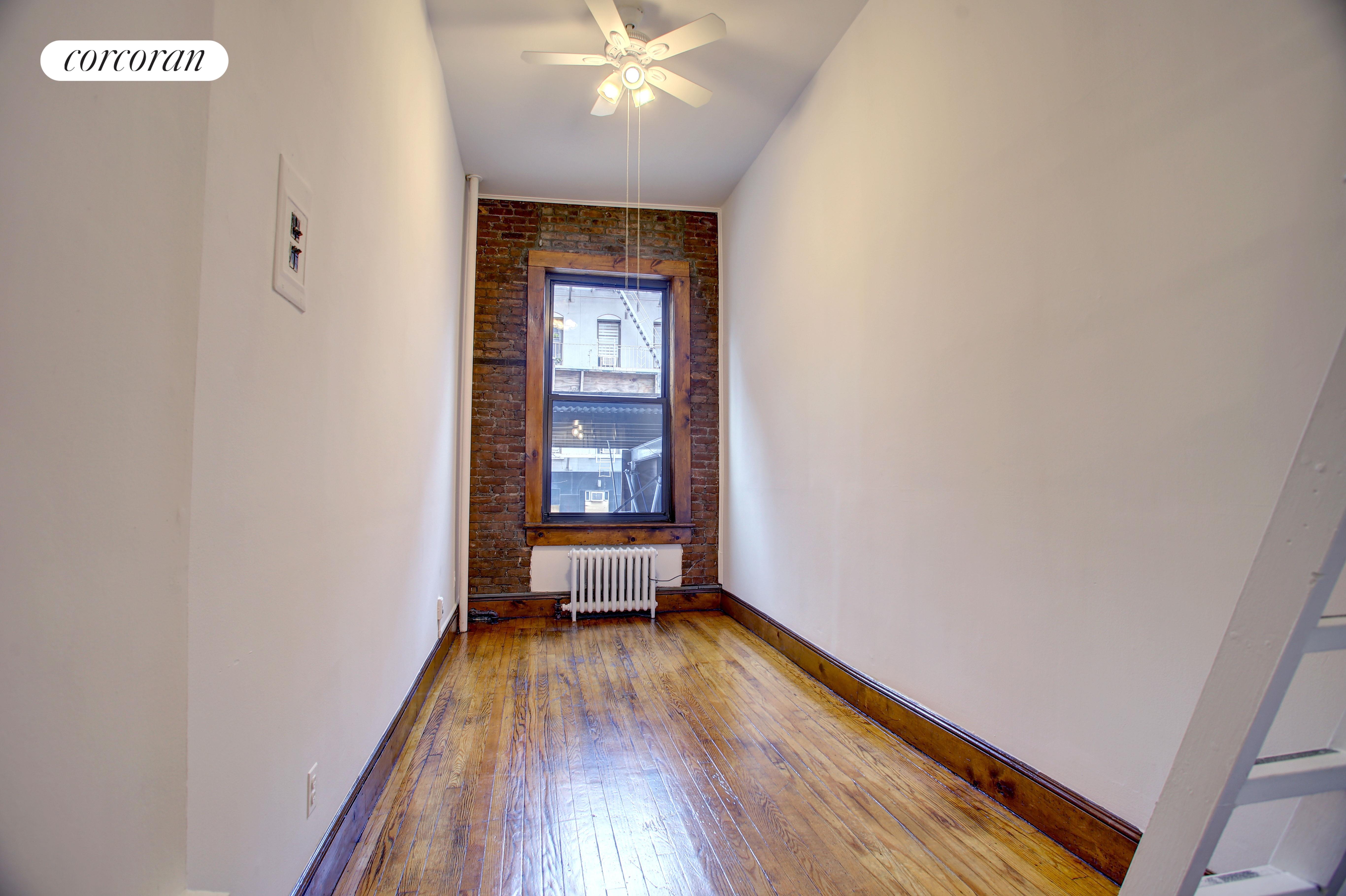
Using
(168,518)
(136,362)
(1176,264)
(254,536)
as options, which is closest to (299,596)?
(254,536)

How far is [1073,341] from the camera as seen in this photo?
1938mm

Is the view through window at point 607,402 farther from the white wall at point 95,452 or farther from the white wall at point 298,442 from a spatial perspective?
the white wall at point 95,452

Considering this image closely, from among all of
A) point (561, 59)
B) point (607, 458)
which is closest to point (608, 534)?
point (607, 458)

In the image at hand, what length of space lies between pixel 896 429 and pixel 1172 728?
1.49m

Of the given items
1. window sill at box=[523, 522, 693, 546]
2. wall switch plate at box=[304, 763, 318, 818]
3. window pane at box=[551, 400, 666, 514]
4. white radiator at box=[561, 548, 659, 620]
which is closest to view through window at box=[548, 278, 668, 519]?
window pane at box=[551, 400, 666, 514]

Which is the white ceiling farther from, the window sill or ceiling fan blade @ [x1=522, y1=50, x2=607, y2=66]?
the window sill

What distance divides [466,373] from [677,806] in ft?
11.8

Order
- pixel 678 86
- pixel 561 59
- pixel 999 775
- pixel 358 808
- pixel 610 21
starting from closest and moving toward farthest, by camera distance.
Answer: pixel 358 808, pixel 999 775, pixel 610 21, pixel 561 59, pixel 678 86

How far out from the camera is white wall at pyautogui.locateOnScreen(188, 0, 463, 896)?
1.04m

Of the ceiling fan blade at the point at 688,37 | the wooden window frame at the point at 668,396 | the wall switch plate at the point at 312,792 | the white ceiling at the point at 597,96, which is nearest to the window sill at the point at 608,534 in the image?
the wooden window frame at the point at 668,396

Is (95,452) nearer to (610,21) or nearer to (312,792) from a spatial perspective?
(312,792)

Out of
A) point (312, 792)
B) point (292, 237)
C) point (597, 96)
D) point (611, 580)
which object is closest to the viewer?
point (292, 237)

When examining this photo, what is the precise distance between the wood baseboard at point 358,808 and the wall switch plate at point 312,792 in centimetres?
12

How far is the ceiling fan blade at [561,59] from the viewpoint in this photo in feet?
10.0
